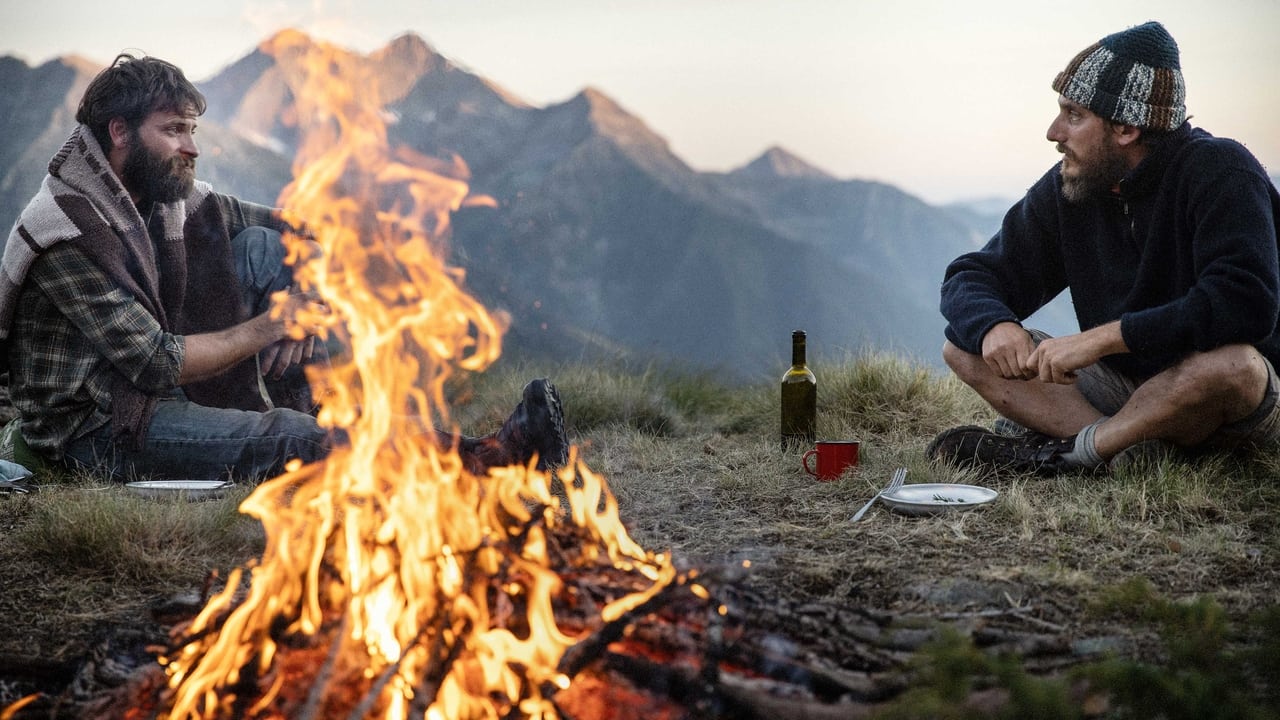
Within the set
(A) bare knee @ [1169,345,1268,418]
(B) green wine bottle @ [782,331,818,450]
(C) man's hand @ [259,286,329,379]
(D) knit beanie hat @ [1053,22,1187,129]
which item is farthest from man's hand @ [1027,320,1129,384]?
(C) man's hand @ [259,286,329,379]

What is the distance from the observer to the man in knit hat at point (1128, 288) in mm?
3445

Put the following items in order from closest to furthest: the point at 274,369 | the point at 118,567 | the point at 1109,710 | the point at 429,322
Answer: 1. the point at 1109,710
2. the point at 118,567
3. the point at 429,322
4. the point at 274,369

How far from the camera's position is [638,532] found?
11.1 feet

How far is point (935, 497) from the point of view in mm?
3584

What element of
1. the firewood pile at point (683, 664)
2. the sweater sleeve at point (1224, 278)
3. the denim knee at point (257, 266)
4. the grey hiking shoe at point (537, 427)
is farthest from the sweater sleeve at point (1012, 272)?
the denim knee at point (257, 266)

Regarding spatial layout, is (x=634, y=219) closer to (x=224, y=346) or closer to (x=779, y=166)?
(x=779, y=166)

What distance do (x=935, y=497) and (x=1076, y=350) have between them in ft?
2.47

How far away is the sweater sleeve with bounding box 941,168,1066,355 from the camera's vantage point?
411 cm

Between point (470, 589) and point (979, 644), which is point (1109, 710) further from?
point (470, 589)

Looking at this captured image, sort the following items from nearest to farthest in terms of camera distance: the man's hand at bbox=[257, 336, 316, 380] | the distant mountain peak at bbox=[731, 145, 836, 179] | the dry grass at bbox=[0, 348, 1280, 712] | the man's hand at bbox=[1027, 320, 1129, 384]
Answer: the dry grass at bbox=[0, 348, 1280, 712] → the man's hand at bbox=[1027, 320, 1129, 384] → the man's hand at bbox=[257, 336, 316, 380] → the distant mountain peak at bbox=[731, 145, 836, 179]

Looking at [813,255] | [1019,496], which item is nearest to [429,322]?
[1019,496]

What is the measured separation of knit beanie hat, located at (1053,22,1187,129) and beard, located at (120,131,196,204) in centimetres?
360

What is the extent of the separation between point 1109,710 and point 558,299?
1436 inches

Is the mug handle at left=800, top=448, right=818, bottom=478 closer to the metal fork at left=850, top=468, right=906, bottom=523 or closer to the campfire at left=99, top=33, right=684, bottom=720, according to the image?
the metal fork at left=850, top=468, right=906, bottom=523
